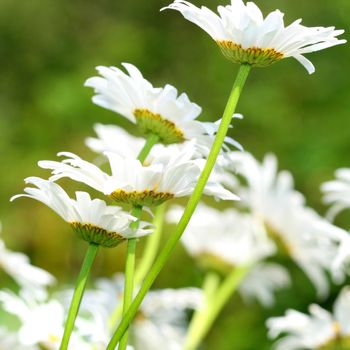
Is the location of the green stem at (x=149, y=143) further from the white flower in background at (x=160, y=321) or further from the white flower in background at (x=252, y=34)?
the white flower in background at (x=160, y=321)

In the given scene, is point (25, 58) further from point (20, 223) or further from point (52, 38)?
point (20, 223)

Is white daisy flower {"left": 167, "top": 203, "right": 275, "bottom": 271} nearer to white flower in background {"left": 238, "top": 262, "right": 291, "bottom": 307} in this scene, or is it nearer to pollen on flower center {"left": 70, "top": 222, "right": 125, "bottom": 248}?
white flower in background {"left": 238, "top": 262, "right": 291, "bottom": 307}

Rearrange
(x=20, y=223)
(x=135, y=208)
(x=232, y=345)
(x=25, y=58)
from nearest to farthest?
(x=135, y=208) < (x=232, y=345) < (x=20, y=223) < (x=25, y=58)

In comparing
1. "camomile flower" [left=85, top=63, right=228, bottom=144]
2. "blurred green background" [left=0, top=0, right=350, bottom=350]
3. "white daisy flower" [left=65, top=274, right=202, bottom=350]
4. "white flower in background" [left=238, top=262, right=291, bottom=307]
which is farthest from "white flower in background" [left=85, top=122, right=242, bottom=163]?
"blurred green background" [left=0, top=0, right=350, bottom=350]

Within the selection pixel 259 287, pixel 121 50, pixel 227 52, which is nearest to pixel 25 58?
pixel 121 50

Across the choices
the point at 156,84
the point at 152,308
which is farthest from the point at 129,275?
the point at 156,84
